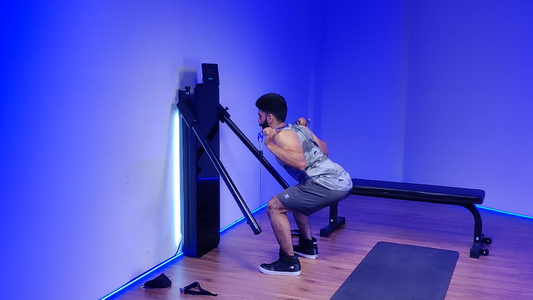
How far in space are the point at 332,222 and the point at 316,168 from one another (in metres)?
1.19

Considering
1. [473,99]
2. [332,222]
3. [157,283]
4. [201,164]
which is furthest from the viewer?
[473,99]

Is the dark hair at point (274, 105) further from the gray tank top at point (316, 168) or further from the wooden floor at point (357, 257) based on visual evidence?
the wooden floor at point (357, 257)

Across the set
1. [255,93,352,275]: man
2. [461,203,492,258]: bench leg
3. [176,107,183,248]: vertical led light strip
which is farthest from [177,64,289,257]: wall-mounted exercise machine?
[461,203,492,258]: bench leg

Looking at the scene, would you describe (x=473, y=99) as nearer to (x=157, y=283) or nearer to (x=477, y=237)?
(x=477, y=237)

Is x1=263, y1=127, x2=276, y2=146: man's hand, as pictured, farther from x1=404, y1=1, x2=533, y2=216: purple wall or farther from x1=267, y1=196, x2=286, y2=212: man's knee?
x1=404, y1=1, x2=533, y2=216: purple wall

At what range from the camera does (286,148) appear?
331cm

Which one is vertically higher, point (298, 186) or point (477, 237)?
point (298, 186)

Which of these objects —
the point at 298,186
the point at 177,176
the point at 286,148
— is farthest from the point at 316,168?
the point at 177,176

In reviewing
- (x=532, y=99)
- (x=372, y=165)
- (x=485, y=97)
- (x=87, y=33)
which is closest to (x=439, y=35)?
(x=485, y=97)

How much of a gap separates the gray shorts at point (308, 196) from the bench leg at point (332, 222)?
91 cm

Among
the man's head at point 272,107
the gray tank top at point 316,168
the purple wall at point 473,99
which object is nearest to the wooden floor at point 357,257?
the purple wall at point 473,99

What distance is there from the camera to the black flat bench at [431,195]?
3.95m

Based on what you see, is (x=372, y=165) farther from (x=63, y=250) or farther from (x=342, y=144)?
(x=63, y=250)

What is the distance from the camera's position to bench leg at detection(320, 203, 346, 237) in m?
4.34
